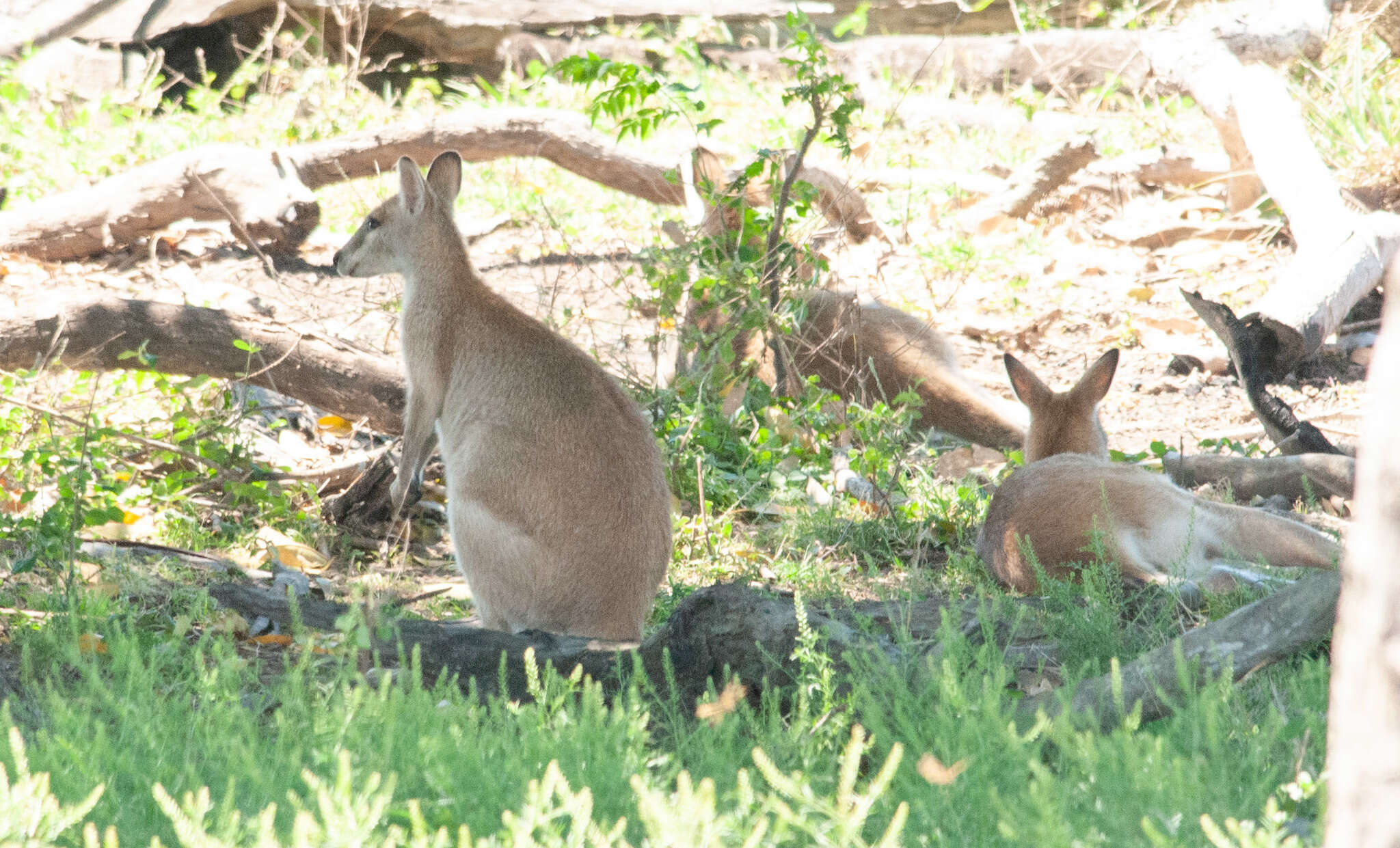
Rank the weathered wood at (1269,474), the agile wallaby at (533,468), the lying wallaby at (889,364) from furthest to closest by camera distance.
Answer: the lying wallaby at (889,364) < the weathered wood at (1269,474) < the agile wallaby at (533,468)

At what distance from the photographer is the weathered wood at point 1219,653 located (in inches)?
118

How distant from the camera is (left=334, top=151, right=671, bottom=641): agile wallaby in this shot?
14.6 ft

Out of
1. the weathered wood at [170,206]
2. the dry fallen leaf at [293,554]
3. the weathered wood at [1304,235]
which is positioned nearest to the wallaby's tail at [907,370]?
the weathered wood at [1304,235]

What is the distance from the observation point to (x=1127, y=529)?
4805 mm

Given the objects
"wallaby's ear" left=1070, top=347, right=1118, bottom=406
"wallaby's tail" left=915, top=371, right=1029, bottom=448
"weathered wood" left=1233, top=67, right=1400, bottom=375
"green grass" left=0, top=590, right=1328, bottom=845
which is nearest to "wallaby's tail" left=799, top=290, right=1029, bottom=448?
"wallaby's tail" left=915, top=371, right=1029, bottom=448

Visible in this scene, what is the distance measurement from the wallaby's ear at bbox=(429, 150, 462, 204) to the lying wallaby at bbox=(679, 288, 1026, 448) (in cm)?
140

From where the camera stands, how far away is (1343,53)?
10469 millimetres

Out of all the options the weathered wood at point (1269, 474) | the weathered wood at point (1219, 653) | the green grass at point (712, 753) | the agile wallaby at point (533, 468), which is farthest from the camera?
the weathered wood at point (1269, 474)

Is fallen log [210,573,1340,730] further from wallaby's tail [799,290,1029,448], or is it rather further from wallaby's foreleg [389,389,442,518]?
wallaby's tail [799,290,1029,448]

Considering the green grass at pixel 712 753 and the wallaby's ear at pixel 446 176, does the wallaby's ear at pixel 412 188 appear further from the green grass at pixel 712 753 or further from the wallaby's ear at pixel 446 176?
the green grass at pixel 712 753

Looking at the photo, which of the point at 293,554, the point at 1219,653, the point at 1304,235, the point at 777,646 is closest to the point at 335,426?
the point at 293,554

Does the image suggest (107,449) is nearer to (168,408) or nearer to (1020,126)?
(168,408)

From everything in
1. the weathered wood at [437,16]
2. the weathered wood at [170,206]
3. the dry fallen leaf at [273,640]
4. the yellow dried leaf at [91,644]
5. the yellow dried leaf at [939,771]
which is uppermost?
the weathered wood at [437,16]

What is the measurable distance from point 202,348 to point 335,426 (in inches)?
37.5
